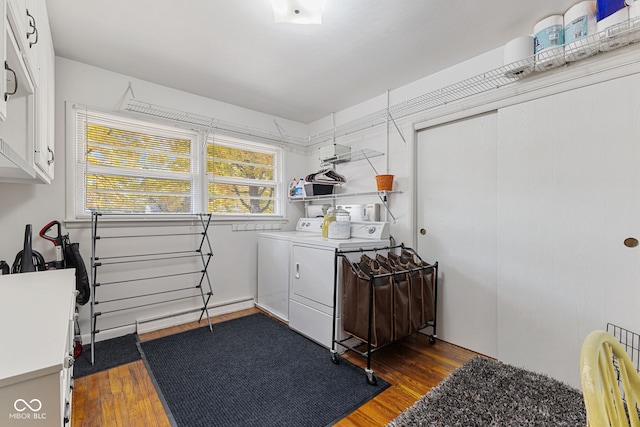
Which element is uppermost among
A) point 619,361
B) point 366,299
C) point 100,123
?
point 100,123

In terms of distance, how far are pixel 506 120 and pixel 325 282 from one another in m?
1.82

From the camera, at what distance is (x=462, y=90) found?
2.28 m

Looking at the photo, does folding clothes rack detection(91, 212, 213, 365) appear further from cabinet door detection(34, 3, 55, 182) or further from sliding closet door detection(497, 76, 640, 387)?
sliding closet door detection(497, 76, 640, 387)

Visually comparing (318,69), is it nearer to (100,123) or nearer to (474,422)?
(100,123)

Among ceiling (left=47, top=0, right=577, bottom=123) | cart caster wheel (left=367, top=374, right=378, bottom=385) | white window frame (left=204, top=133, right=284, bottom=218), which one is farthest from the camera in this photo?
white window frame (left=204, top=133, right=284, bottom=218)

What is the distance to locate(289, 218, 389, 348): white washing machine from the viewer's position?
2291 mm

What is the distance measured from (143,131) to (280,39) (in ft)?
5.41

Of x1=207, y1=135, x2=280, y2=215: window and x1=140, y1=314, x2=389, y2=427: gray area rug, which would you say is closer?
x1=140, y1=314, x2=389, y2=427: gray area rug

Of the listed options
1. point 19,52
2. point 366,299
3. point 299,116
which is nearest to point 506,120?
point 366,299

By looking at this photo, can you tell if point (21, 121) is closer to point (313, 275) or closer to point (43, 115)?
point (43, 115)

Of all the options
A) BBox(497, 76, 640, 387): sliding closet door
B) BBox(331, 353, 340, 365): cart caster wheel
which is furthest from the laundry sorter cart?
BBox(497, 76, 640, 387): sliding closet door

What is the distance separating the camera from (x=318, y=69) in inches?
96.3

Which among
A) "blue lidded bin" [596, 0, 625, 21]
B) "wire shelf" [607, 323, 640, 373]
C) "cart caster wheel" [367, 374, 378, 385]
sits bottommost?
"cart caster wheel" [367, 374, 378, 385]

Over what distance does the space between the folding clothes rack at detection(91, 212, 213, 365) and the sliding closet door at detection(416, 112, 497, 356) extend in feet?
7.02
